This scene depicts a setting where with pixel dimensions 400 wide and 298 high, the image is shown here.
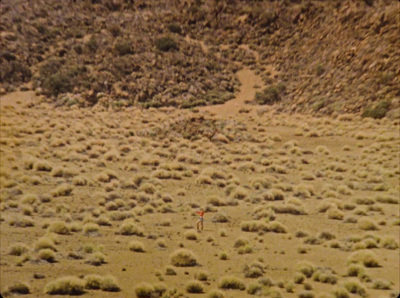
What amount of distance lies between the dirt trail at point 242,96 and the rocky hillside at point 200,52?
1.25 meters

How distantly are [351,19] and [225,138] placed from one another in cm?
3729

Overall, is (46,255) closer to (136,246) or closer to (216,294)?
(136,246)

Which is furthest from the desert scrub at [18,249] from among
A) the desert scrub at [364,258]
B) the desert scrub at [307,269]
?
the desert scrub at [364,258]

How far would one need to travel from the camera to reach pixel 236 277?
1803 centimetres

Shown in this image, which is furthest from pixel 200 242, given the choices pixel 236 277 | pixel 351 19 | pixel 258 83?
pixel 351 19

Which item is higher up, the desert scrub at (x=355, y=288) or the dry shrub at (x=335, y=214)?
the dry shrub at (x=335, y=214)

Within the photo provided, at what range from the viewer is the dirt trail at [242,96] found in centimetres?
5604

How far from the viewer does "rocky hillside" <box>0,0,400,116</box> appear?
→ 49.3m

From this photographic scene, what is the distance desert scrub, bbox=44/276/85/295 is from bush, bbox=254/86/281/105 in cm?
4590

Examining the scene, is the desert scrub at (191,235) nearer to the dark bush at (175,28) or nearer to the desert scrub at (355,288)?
the desert scrub at (355,288)

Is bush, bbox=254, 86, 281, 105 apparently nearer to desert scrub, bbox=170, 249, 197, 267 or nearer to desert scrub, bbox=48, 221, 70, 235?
desert scrub, bbox=48, 221, 70, 235

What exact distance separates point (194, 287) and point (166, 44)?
186ft

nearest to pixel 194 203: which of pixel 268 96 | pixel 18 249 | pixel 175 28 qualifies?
pixel 18 249

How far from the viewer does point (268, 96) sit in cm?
6119
